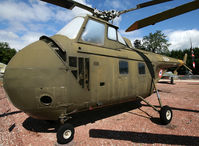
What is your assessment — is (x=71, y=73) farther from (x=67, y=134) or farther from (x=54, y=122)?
(x=54, y=122)

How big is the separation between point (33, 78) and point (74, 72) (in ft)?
3.39

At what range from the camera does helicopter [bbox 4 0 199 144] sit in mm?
2932

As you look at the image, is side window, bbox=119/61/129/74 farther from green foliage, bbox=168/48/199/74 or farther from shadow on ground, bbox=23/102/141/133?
green foliage, bbox=168/48/199/74

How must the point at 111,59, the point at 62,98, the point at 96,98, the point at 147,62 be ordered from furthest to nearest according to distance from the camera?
the point at 147,62, the point at 111,59, the point at 96,98, the point at 62,98

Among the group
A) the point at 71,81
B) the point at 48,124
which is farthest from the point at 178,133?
the point at 48,124

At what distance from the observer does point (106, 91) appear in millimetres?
4098

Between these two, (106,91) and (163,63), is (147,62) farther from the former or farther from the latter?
(106,91)

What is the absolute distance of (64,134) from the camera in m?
3.22

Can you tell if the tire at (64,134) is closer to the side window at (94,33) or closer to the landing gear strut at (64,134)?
the landing gear strut at (64,134)

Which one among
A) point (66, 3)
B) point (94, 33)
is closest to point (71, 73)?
point (94, 33)

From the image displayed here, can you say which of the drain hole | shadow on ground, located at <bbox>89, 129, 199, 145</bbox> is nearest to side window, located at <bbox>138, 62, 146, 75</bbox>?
shadow on ground, located at <bbox>89, 129, 199, 145</bbox>

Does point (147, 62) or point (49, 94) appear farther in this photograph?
point (147, 62)

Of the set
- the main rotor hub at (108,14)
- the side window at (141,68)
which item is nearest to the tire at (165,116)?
the side window at (141,68)

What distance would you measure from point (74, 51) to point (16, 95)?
184 centimetres
